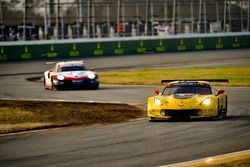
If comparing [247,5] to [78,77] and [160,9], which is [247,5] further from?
[78,77]

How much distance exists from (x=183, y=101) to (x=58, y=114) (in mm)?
4228

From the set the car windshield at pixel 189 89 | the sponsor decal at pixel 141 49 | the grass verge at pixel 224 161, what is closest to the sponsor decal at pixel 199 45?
the sponsor decal at pixel 141 49

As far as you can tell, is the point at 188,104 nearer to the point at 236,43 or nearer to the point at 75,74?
the point at 75,74

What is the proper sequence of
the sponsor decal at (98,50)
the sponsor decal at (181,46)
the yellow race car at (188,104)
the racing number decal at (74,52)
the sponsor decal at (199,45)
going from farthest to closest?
the sponsor decal at (199,45)
the sponsor decal at (181,46)
the sponsor decal at (98,50)
the racing number decal at (74,52)
the yellow race car at (188,104)

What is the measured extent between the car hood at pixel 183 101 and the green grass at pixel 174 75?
554 inches

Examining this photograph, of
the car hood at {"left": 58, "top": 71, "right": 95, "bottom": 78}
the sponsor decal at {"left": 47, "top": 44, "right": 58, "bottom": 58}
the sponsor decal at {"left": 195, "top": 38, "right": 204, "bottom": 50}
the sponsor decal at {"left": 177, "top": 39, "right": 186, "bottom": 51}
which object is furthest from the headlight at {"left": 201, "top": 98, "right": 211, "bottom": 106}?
the sponsor decal at {"left": 195, "top": 38, "right": 204, "bottom": 50}

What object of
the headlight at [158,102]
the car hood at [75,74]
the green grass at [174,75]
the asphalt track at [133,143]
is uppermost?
the headlight at [158,102]

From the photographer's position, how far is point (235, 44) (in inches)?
2474

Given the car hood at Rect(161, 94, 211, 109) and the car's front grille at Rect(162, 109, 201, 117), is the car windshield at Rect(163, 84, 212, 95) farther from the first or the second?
the car's front grille at Rect(162, 109, 201, 117)

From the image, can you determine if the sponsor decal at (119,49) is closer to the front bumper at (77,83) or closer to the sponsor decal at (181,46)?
the sponsor decal at (181,46)

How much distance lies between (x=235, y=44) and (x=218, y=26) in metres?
3.26

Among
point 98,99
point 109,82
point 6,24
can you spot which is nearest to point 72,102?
point 98,99

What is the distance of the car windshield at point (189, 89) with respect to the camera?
64.8 ft

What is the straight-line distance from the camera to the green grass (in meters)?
36.0
